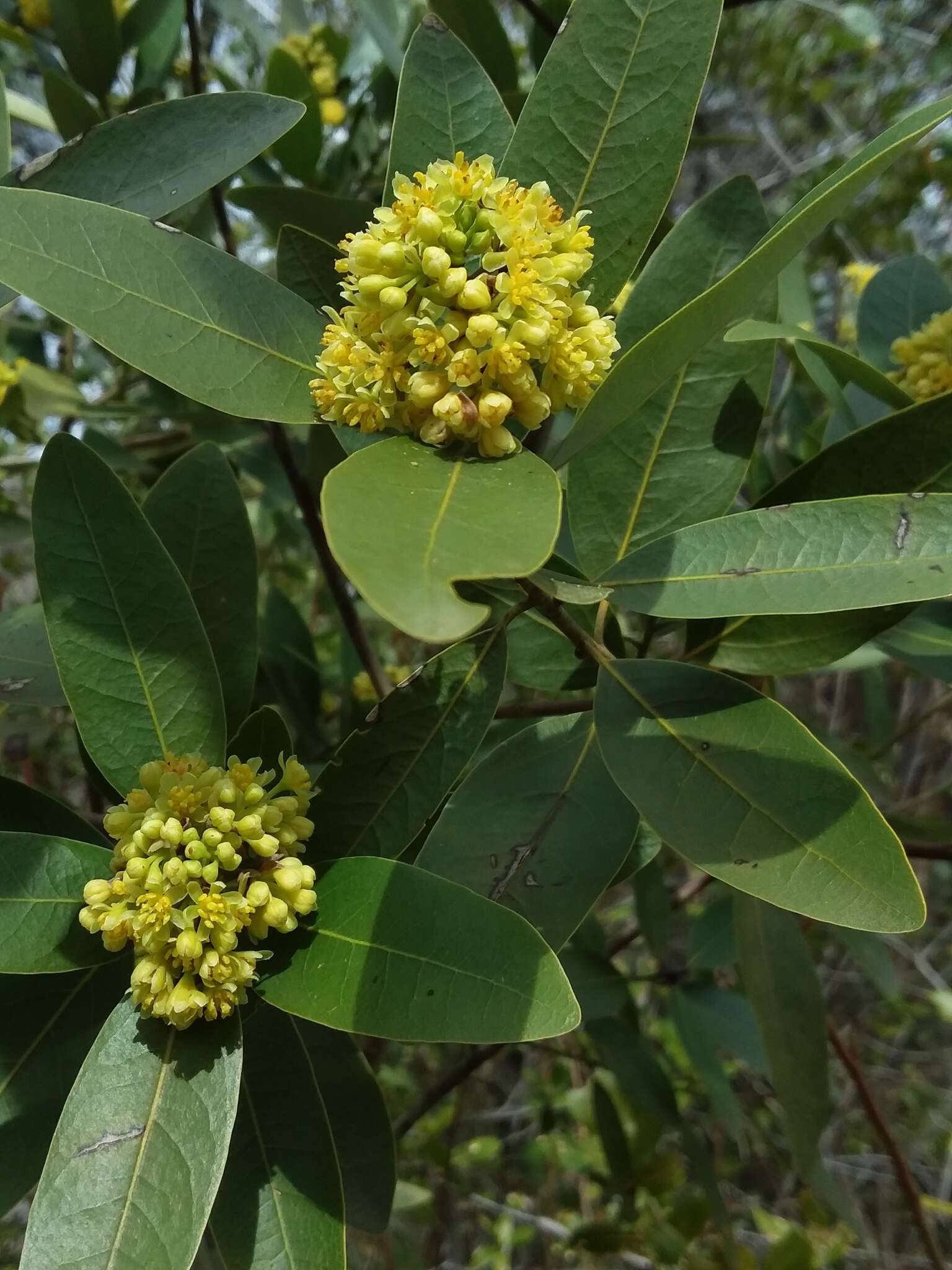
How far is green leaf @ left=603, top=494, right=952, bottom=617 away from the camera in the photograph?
746 mm

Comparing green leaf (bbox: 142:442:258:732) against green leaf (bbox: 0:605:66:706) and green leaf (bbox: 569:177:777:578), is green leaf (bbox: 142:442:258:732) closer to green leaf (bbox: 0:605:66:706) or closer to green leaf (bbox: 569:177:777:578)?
green leaf (bbox: 0:605:66:706)

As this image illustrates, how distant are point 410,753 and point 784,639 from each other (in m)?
0.48

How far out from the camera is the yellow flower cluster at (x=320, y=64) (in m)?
2.22

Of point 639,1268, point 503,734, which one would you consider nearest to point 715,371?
point 503,734

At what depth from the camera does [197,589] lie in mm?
1163

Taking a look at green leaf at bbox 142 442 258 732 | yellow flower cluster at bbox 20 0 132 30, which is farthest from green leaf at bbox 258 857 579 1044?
yellow flower cluster at bbox 20 0 132 30

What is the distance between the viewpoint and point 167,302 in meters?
0.77

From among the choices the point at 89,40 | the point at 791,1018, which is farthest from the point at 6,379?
the point at 791,1018

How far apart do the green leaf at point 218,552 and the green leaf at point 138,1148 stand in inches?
15.8

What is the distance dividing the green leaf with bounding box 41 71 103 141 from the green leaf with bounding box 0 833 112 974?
50.3 inches

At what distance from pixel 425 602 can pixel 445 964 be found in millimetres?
401

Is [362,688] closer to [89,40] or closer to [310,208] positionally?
[310,208]

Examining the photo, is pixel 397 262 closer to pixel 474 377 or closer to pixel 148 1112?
pixel 474 377

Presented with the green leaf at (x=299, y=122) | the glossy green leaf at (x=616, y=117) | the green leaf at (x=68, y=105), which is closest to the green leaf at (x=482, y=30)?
the green leaf at (x=299, y=122)
